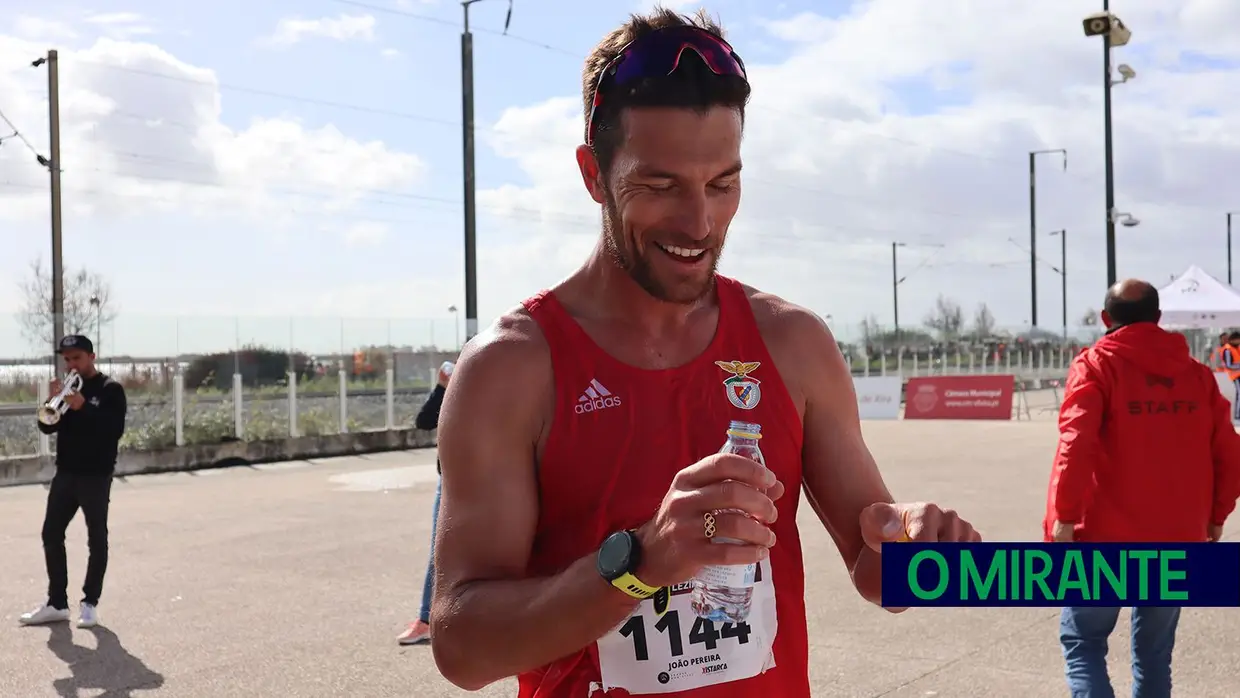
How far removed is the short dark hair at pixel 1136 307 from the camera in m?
4.76

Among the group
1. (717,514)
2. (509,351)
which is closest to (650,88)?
(509,351)

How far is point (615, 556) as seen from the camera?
63.7 inches

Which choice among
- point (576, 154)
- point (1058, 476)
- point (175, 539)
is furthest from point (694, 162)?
point (175, 539)

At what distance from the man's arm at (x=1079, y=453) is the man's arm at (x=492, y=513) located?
3.11 metres

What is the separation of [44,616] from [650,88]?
23.7ft

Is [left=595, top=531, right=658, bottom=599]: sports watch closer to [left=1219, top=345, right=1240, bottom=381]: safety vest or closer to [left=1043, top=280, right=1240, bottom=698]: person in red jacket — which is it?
[left=1043, top=280, right=1240, bottom=698]: person in red jacket

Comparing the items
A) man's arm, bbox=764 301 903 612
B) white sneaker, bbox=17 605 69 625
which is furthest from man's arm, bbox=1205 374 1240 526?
white sneaker, bbox=17 605 69 625

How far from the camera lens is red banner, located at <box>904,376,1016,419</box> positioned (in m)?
25.1

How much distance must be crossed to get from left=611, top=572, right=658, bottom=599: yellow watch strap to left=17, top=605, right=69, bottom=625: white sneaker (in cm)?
726

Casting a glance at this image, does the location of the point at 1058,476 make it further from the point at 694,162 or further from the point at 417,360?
the point at 417,360

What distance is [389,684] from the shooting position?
20.1 ft

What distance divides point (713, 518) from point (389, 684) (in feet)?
16.5

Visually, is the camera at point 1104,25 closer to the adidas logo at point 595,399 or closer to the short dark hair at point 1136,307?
the short dark hair at point 1136,307

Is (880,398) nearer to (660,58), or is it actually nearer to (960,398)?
(960,398)
